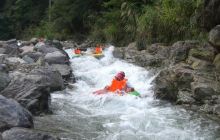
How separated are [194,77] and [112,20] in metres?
13.3

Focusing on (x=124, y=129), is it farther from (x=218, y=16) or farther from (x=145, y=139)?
(x=218, y=16)

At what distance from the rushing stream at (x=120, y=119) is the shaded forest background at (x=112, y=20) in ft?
9.75

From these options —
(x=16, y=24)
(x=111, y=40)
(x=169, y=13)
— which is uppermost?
(x=169, y=13)

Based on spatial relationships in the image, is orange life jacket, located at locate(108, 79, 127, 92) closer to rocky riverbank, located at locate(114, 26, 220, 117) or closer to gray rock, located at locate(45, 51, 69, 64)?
rocky riverbank, located at locate(114, 26, 220, 117)

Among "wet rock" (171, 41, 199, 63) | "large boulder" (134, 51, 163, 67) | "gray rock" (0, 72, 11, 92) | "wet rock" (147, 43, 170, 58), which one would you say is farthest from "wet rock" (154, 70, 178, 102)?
"wet rock" (147, 43, 170, 58)

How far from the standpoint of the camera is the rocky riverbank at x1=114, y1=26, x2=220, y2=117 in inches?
373

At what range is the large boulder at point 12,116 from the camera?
21.9ft

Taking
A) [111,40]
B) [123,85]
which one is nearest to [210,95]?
[123,85]

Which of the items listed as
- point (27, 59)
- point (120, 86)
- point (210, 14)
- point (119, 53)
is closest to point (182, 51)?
point (210, 14)

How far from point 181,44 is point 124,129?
210 inches

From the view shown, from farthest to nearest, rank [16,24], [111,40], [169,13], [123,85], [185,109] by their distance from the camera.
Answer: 1. [16,24]
2. [111,40]
3. [169,13]
4. [123,85]
5. [185,109]

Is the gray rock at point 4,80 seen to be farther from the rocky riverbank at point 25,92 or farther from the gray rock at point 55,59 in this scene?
the gray rock at point 55,59

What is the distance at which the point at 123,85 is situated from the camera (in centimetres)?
1081

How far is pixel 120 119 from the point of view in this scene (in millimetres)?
8469
